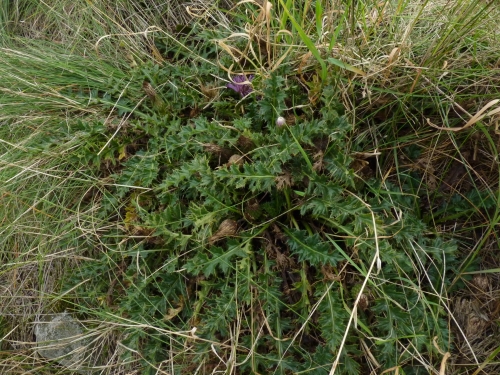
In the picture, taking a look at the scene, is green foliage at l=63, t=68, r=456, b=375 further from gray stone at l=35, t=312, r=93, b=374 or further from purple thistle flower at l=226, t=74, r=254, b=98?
gray stone at l=35, t=312, r=93, b=374

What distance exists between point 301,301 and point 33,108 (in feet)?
4.87

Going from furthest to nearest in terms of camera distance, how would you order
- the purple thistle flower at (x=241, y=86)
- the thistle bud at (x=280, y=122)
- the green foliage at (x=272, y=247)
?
1. the purple thistle flower at (x=241, y=86)
2. the thistle bud at (x=280, y=122)
3. the green foliage at (x=272, y=247)

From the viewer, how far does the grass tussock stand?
1794 mm

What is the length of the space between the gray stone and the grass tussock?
0.12 feet

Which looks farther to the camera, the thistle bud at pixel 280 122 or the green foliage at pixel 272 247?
the thistle bud at pixel 280 122

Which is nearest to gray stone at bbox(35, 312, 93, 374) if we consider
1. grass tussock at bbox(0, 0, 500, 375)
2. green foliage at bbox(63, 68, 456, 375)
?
grass tussock at bbox(0, 0, 500, 375)

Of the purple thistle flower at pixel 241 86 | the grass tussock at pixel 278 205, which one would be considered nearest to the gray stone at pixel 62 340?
the grass tussock at pixel 278 205

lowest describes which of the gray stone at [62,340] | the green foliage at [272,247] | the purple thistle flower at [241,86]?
the gray stone at [62,340]

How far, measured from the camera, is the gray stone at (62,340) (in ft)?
6.92

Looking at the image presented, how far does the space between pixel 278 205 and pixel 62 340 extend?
1101 mm

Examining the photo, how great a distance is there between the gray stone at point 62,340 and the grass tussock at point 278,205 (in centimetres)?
4

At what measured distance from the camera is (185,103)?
2.16 m

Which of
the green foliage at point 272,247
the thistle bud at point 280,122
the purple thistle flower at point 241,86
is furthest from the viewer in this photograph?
the purple thistle flower at point 241,86

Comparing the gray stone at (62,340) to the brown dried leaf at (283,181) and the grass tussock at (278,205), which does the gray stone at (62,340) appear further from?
the brown dried leaf at (283,181)
